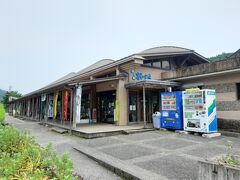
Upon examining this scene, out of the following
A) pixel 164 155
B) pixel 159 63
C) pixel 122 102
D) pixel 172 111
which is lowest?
pixel 164 155

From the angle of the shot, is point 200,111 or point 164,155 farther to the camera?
point 200,111

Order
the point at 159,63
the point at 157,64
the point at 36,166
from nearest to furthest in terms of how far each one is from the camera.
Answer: the point at 36,166 → the point at 157,64 → the point at 159,63

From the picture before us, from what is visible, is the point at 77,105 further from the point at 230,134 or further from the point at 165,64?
the point at 230,134

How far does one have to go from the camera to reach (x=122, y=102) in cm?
1100

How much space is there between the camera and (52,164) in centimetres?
274

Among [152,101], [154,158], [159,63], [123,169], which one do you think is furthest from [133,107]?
[123,169]

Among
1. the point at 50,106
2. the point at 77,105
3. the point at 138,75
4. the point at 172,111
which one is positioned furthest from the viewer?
the point at 50,106

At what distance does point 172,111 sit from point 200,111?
1.56 meters

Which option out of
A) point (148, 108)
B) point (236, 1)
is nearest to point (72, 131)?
point (148, 108)

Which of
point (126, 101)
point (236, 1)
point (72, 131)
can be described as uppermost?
point (236, 1)

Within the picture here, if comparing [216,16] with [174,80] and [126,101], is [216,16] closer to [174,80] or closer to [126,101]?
[174,80]

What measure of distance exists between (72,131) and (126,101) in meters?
3.72

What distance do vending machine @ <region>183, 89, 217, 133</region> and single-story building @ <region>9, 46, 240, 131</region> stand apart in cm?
135

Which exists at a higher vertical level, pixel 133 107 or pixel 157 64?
pixel 157 64
